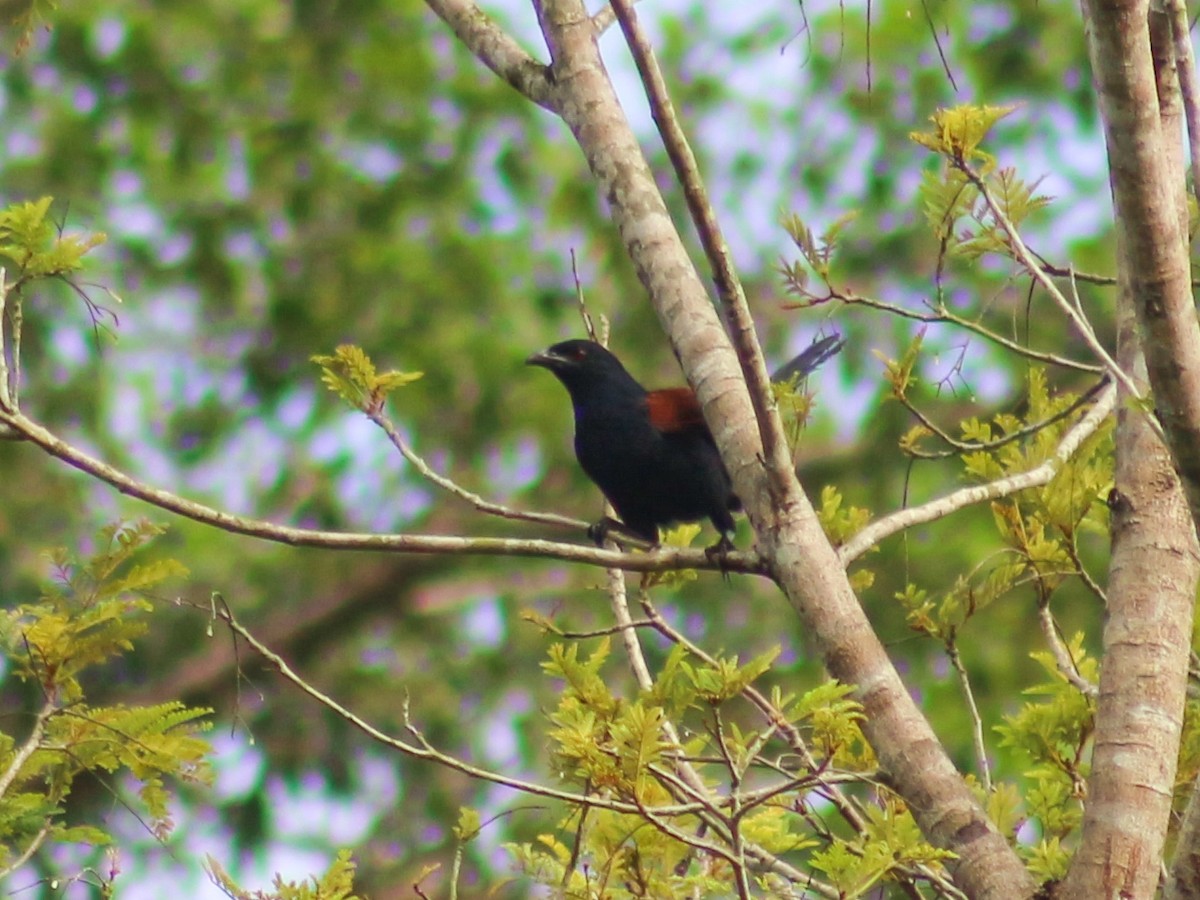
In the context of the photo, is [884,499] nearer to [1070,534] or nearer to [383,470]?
[383,470]

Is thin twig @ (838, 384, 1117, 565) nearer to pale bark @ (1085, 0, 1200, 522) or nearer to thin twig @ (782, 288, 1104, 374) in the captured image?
thin twig @ (782, 288, 1104, 374)

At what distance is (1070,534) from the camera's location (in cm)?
334

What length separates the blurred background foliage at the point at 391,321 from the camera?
36.6 ft

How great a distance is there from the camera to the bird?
17.7ft

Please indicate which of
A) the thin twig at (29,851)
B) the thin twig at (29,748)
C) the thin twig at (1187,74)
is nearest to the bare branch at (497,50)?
the thin twig at (1187,74)

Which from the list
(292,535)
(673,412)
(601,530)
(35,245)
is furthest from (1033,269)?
(673,412)

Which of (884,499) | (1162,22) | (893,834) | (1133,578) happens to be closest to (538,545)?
(893,834)

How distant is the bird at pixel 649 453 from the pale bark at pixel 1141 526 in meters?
2.19

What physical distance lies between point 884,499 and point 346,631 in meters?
4.48

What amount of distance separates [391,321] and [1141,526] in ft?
30.2

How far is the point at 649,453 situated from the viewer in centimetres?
546

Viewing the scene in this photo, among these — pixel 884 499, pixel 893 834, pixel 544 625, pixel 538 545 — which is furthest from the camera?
pixel 884 499

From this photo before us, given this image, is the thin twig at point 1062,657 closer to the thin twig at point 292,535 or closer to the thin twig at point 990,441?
the thin twig at point 990,441

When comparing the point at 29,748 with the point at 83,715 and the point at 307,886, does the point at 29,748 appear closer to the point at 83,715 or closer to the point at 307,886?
the point at 83,715
